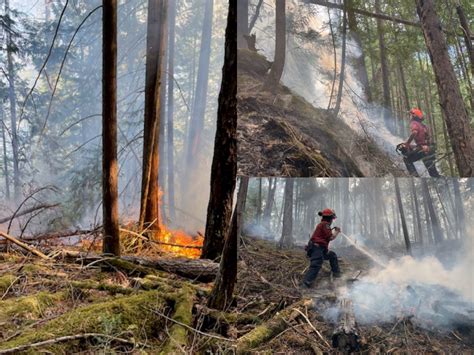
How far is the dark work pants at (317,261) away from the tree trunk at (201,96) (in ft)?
57.0

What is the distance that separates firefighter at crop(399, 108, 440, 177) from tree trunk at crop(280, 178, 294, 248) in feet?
1.56

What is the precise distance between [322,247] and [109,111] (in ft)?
10.4

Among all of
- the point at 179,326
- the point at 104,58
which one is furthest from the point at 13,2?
the point at 179,326

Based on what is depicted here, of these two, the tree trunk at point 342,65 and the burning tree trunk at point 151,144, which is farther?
the burning tree trunk at point 151,144

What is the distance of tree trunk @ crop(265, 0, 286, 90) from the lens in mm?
1811

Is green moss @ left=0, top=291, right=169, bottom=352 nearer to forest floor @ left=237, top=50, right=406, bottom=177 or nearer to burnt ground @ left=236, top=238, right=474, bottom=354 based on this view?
burnt ground @ left=236, top=238, right=474, bottom=354

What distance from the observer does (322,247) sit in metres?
1.72

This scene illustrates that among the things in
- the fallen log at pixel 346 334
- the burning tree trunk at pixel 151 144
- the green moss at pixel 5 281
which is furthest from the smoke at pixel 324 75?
the burning tree trunk at pixel 151 144

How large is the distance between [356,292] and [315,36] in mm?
1087

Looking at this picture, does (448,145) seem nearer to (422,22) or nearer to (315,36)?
(422,22)

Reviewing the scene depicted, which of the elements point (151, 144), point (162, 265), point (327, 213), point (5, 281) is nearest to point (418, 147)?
point (327, 213)

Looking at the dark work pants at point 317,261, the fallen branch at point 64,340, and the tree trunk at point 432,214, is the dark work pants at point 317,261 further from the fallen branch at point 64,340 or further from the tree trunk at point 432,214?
the fallen branch at point 64,340

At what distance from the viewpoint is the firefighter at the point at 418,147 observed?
1.63 m

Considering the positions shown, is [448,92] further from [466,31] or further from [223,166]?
[223,166]
